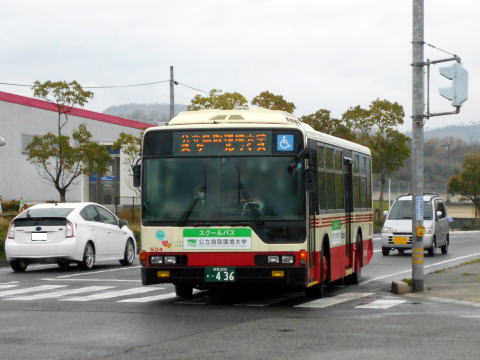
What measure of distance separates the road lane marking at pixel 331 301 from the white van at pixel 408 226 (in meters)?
15.9

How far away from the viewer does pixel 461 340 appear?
11.1 meters

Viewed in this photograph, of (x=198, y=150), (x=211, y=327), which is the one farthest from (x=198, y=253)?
(x=211, y=327)

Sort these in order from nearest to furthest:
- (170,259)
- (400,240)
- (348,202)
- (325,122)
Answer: (170,259), (348,202), (400,240), (325,122)

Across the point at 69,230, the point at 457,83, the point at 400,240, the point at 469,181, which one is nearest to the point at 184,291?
the point at 457,83

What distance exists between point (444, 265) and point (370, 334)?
56.3ft

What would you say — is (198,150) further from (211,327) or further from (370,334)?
(370,334)

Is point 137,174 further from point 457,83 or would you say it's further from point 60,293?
point 457,83

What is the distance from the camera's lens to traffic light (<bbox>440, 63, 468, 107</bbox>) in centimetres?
1791

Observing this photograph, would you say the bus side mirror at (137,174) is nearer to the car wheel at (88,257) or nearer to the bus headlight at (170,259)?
the bus headlight at (170,259)

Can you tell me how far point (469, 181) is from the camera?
332 feet

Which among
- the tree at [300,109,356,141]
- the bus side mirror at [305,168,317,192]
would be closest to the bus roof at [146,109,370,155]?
the bus side mirror at [305,168,317,192]

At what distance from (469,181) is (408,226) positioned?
6968 centimetres

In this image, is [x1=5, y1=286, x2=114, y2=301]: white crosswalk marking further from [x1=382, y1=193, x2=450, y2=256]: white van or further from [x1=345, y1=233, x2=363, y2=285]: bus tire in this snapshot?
[x1=382, y1=193, x2=450, y2=256]: white van

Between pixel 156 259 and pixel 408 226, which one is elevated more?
pixel 408 226
